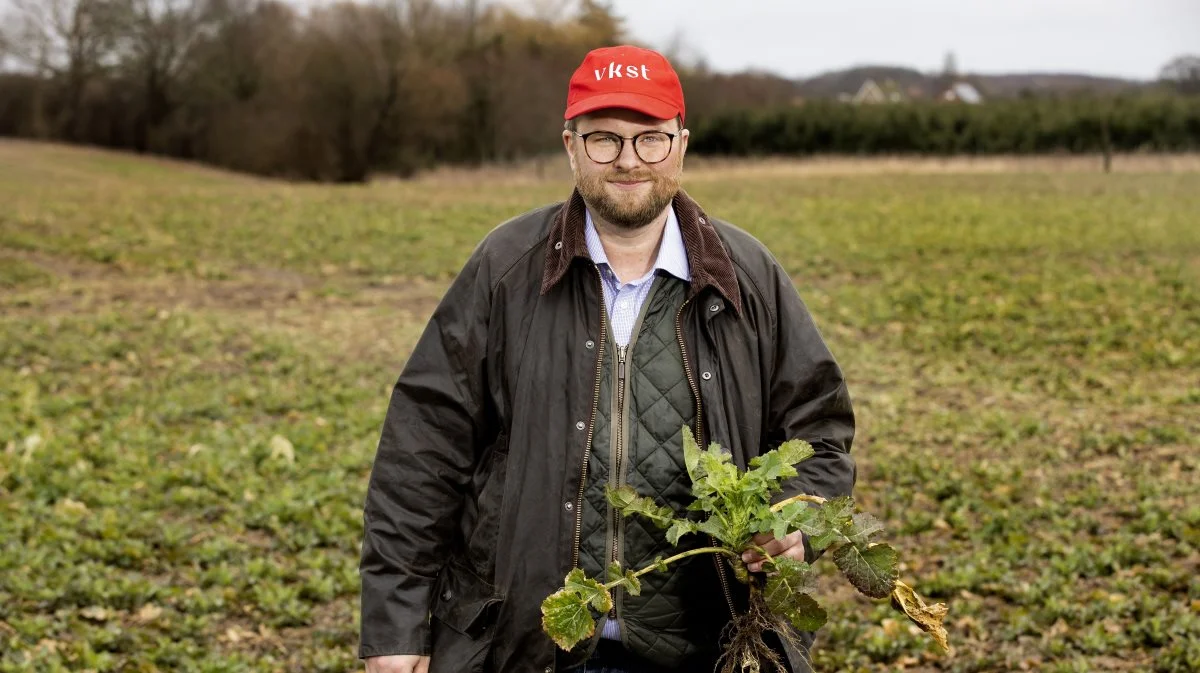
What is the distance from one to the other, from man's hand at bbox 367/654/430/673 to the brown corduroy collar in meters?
0.88

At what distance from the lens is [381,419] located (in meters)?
9.65

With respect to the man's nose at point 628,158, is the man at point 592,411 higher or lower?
lower

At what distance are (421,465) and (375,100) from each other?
47655 millimetres

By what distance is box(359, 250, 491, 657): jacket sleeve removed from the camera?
2754mm

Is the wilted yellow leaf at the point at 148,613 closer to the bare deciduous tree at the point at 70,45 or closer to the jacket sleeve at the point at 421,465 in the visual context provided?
the jacket sleeve at the point at 421,465

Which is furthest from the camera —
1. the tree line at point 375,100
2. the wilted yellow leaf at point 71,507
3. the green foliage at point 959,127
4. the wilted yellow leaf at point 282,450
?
the tree line at point 375,100

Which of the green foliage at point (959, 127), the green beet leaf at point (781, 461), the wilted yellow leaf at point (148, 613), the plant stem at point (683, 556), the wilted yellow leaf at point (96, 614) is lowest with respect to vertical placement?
the wilted yellow leaf at point (148, 613)

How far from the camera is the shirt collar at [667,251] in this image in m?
2.76

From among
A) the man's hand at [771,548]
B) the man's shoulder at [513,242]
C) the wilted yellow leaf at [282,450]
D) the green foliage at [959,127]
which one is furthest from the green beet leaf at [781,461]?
the green foliage at [959,127]

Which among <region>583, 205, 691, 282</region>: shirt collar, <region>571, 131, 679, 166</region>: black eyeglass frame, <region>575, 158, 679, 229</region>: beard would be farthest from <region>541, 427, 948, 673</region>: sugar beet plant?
<region>571, 131, 679, 166</region>: black eyeglass frame

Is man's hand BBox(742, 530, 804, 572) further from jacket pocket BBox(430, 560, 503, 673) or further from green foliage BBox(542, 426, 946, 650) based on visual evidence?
jacket pocket BBox(430, 560, 503, 673)

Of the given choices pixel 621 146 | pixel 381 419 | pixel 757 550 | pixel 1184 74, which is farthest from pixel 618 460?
pixel 1184 74

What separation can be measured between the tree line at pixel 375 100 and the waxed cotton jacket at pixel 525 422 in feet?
131

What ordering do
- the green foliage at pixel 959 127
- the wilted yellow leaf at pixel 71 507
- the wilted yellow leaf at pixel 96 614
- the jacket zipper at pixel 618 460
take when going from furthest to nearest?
the green foliage at pixel 959 127, the wilted yellow leaf at pixel 71 507, the wilted yellow leaf at pixel 96 614, the jacket zipper at pixel 618 460
